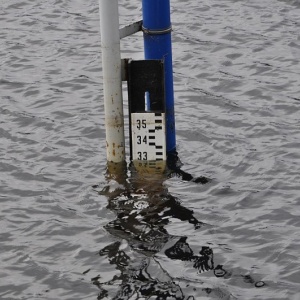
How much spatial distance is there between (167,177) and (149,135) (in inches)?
21.8

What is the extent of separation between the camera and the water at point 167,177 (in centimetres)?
801

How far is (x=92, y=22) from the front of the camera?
51.3ft

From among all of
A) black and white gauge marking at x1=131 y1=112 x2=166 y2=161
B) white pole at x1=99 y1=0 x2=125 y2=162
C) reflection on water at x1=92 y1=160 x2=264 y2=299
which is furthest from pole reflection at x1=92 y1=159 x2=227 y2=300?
white pole at x1=99 y1=0 x2=125 y2=162

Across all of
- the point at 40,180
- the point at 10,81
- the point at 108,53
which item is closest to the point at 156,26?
the point at 108,53

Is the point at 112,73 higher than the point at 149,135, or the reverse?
the point at 112,73

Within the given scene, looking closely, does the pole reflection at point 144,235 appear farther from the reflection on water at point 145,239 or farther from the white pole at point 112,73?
the white pole at point 112,73

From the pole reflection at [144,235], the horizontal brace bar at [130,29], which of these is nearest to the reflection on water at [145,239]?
the pole reflection at [144,235]

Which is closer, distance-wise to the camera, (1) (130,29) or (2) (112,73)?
(2) (112,73)

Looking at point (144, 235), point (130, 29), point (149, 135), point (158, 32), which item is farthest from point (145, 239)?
point (130, 29)

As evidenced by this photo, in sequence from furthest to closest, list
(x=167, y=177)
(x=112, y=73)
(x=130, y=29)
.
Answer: (x=167, y=177) < (x=130, y=29) < (x=112, y=73)

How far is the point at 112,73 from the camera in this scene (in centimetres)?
943

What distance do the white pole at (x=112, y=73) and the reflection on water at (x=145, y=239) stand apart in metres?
0.37

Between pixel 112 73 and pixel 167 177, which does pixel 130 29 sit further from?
pixel 167 177

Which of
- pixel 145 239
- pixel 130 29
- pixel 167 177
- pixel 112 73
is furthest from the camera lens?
pixel 167 177
